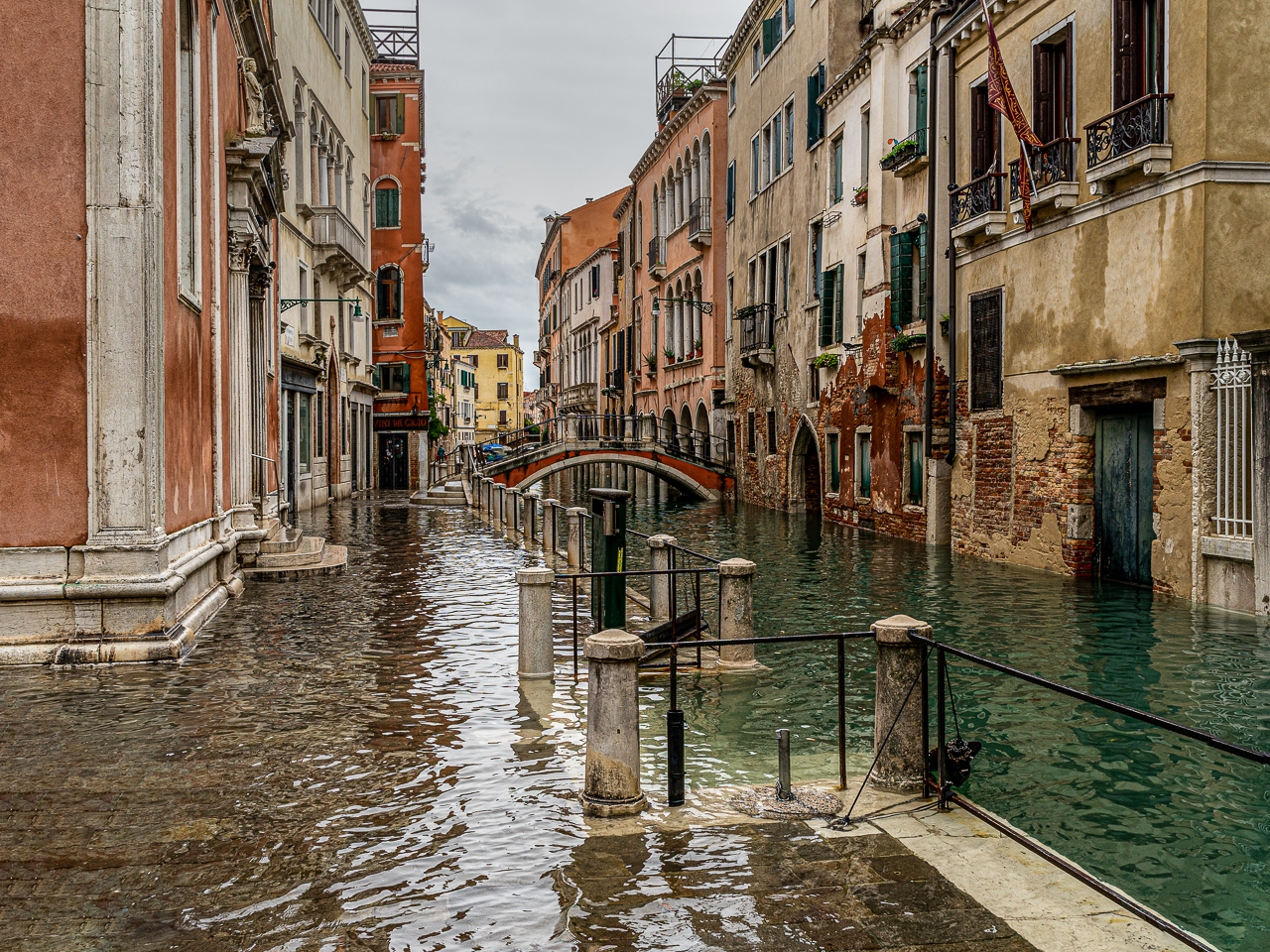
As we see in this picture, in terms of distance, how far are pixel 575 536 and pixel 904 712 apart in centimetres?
1024

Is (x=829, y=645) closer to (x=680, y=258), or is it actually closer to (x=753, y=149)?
(x=753, y=149)

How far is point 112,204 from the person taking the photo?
8.66 metres

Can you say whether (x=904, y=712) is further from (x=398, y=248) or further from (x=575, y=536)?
(x=398, y=248)

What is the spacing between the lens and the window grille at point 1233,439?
12227 mm

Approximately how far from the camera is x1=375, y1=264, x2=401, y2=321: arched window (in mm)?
43188

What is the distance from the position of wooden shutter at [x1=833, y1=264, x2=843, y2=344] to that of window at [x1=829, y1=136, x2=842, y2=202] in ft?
5.62

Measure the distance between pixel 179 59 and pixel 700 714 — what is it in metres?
7.82

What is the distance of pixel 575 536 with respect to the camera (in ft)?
51.7

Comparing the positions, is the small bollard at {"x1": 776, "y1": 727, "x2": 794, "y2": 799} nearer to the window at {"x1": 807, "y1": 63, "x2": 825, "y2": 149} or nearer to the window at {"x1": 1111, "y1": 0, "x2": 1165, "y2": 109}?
the window at {"x1": 1111, "y1": 0, "x2": 1165, "y2": 109}

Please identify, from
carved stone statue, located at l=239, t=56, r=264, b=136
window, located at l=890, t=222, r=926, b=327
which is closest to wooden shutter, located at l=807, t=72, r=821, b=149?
window, located at l=890, t=222, r=926, b=327

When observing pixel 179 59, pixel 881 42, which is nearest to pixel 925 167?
pixel 881 42

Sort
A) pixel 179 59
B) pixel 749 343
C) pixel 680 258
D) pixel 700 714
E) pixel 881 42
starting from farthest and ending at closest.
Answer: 1. pixel 680 258
2. pixel 749 343
3. pixel 881 42
4. pixel 179 59
5. pixel 700 714

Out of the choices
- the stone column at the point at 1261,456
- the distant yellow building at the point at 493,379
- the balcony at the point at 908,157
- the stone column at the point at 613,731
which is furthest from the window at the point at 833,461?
the distant yellow building at the point at 493,379

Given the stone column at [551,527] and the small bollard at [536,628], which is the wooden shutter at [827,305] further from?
the small bollard at [536,628]
